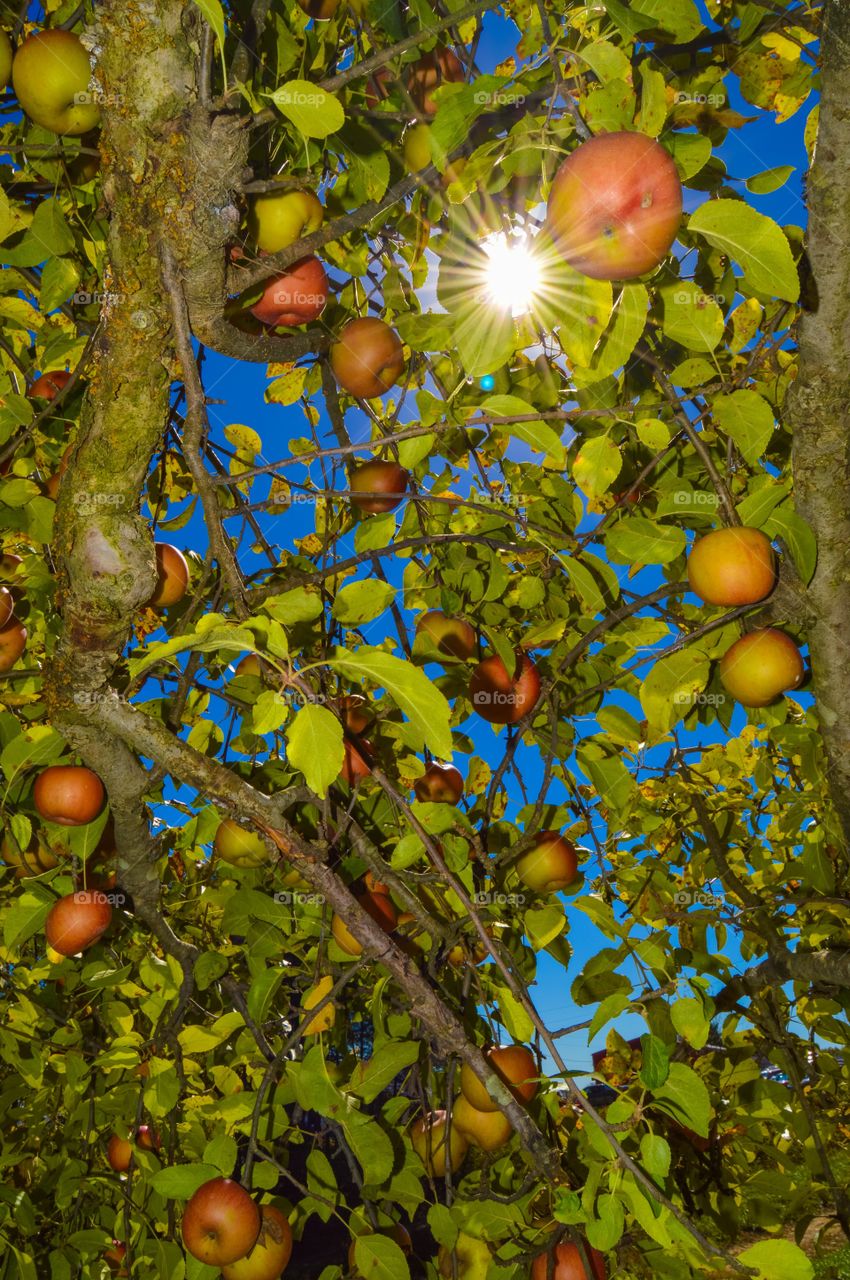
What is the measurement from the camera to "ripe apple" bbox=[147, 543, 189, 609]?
1.57 metres

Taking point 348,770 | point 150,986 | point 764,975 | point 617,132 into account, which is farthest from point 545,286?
point 764,975

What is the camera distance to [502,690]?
1686mm

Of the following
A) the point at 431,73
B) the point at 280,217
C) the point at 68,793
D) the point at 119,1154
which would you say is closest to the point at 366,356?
the point at 280,217

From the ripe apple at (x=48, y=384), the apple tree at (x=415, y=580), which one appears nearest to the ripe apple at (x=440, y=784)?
the apple tree at (x=415, y=580)

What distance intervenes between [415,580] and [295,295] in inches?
28.6

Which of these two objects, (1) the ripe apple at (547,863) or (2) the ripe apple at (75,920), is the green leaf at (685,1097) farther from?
(2) the ripe apple at (75,920)

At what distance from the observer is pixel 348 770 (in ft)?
4.73

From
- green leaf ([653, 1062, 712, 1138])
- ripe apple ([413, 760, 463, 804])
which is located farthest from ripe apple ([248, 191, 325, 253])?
green leaf ([653, 1062, 712, 1138])

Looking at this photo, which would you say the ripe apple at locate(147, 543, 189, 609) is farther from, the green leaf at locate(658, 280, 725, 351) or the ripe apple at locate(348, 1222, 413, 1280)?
the ripe apple at locate(348, 1222, 413, 1280)

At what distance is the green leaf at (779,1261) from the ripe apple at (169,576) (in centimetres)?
130

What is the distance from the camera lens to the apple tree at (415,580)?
921 mm

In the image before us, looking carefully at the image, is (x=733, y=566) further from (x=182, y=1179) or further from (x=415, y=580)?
(x=182, y=1179)

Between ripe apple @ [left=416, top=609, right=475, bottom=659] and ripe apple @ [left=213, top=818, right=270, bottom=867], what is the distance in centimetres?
53

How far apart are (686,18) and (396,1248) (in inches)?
68.0
